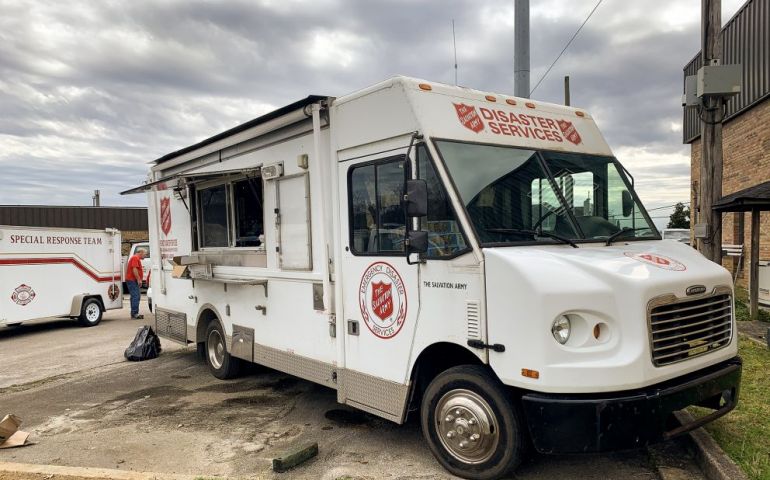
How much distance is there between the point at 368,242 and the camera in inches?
187

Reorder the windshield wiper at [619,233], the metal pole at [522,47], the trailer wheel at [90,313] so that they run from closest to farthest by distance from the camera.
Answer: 1. the windshield wiper at [619,233]
2. the metal pole at [522,47]
3. the trailer wheel at [90,313]

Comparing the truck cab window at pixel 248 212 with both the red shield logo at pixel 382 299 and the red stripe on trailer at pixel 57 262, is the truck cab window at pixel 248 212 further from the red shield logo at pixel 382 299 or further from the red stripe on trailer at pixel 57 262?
the red stripe on trailer at pixel 57 262

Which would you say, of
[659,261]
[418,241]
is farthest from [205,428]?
[659,261]

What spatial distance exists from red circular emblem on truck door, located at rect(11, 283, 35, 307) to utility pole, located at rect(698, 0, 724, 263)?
1247 centimetres

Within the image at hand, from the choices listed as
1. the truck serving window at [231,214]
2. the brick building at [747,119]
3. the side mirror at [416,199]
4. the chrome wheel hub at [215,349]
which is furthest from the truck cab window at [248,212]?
the brick building at [747,119]

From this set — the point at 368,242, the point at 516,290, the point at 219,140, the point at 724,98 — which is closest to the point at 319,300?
the point at 368,242

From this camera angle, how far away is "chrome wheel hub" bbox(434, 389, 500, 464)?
3852 millimetres

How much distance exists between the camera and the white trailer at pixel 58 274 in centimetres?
1155

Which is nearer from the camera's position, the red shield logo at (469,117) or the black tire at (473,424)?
the black tire at (473,424)

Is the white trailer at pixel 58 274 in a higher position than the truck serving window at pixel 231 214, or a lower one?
lower

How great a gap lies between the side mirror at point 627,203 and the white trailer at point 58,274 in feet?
37.7

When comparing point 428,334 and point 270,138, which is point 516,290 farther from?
point 270,138

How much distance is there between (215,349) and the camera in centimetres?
745

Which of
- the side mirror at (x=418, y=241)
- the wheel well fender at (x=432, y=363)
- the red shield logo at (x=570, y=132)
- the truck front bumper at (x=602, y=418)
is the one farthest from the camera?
the red shield logo at (x=570, y=132)
